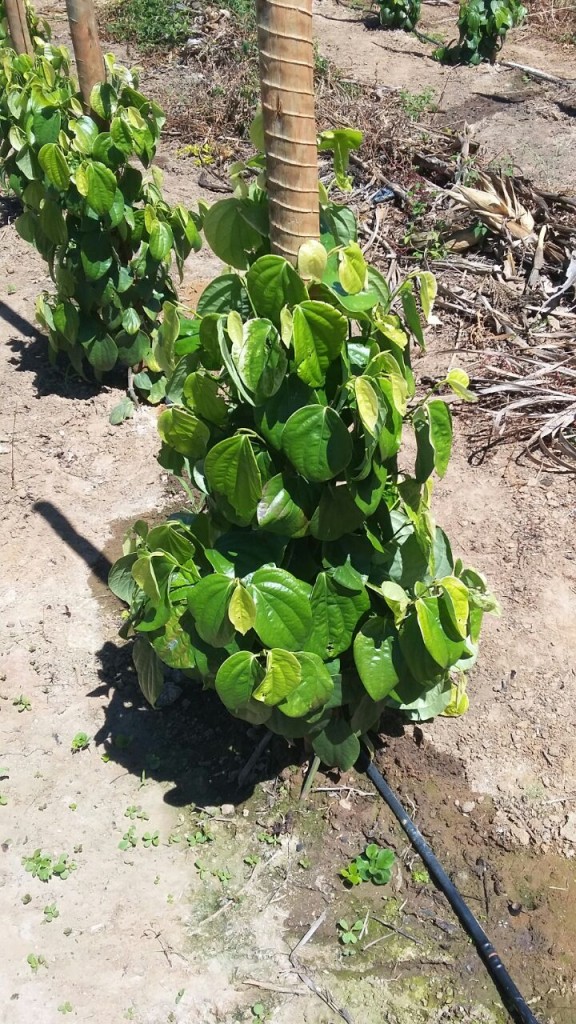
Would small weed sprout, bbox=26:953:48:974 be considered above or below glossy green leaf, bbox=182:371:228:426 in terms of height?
below

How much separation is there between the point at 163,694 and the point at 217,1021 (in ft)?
3.42

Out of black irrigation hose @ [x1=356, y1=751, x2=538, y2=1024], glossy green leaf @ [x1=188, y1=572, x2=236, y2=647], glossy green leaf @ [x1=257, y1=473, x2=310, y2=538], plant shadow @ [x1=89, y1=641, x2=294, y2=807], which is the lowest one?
black irrigation hose @ [x1=356, y1=751, x2=538, y2=1024]

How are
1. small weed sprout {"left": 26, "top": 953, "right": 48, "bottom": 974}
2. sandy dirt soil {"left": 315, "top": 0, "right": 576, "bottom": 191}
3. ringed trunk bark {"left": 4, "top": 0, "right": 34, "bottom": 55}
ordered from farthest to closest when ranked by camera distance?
sandy dirt soil {"left": 315, "top": 0, "right": 576, "bottom": 191} < ringed trunk bark {"left": 4, "top": 0, "right": 34, "bottom": 55} < small weed sprout {"left": 26, "top": 953, "right": 48, "bottom": 974}

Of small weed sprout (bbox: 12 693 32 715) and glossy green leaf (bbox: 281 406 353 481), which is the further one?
small weed sprout (bbox: 12 693 32 715)

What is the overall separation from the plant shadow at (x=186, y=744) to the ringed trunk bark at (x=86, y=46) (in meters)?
2.63

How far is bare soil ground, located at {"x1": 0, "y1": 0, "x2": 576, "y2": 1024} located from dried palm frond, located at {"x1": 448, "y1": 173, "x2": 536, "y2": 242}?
221cm

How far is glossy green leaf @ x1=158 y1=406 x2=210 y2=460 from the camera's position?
194cm

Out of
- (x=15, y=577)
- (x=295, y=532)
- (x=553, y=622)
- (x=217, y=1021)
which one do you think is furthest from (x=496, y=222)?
Answer: (x=217, y=1021)

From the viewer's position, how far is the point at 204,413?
6.42 feet

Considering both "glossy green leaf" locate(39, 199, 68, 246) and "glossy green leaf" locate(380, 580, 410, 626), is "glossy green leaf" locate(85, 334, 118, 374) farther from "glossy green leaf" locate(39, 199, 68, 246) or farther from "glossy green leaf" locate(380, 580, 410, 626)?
"glossy green leaf" locate(380, 580, 410, 626)

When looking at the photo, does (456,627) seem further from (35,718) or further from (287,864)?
(35,718)

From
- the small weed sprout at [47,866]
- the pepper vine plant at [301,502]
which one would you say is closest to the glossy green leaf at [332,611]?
the pepper vine plant at [301,502]

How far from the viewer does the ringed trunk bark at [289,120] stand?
1.57m

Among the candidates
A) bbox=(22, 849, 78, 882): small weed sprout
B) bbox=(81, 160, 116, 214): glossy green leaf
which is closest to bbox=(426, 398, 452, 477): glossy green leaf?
bbox=(22, 849, 78, 882): small weed sprout
